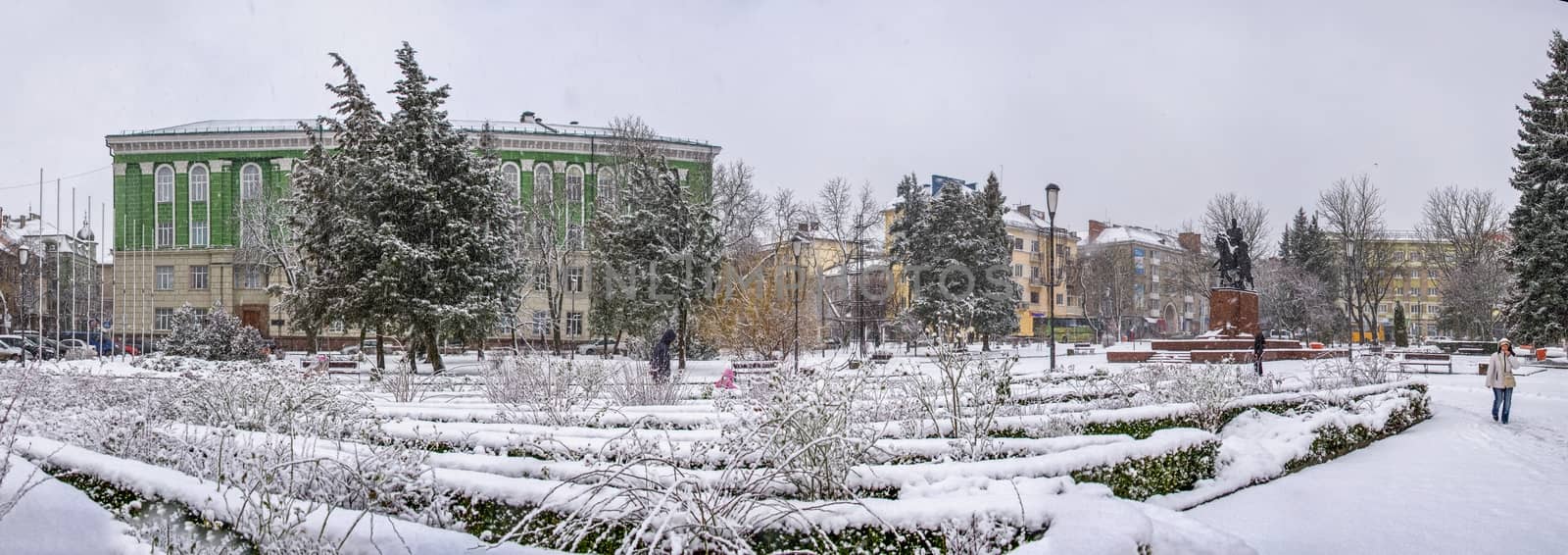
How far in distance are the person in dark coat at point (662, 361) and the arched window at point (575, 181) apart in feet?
112

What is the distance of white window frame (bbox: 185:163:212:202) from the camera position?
48250mm

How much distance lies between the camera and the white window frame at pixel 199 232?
158ft

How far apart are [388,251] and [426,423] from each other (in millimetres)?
16178

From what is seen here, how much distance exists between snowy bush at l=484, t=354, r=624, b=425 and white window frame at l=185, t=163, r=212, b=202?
44.0m

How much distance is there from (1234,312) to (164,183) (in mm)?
50784

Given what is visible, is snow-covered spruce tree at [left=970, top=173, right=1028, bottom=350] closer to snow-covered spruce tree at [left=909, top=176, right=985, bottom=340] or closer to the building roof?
snow-covered spruce tree at [left=909, top=176, right=985, bottom=340]

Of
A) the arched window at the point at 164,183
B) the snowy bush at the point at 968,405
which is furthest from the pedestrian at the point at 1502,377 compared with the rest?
the arched window at the point at 164,183

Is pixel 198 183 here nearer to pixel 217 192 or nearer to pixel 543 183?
pixel 217 192

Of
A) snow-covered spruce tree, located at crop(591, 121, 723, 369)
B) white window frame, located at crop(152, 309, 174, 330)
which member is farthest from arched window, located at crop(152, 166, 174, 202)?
snow-covered spruce tree, located at crop(591, 121, 723, 369)

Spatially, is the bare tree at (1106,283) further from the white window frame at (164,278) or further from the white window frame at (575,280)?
the white window frame at (164,278)

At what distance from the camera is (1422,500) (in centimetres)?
814

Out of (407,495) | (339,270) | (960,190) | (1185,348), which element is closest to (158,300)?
(339,270)

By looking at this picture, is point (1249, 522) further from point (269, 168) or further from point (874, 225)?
point (269, 168)

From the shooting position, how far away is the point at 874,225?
45.8 meters
